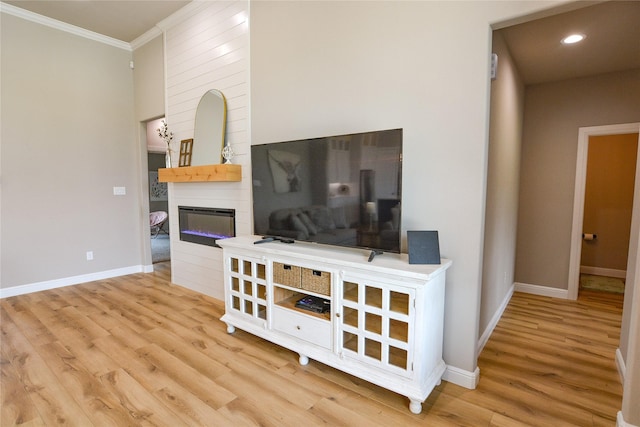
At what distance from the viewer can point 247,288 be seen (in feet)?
8.64

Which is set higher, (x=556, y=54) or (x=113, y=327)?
(x=556, y=54)

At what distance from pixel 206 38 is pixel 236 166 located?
1550 mm

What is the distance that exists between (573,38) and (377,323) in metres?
2.84

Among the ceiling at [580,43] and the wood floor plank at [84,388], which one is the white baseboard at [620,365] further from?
the wood floor plank at [84,388]

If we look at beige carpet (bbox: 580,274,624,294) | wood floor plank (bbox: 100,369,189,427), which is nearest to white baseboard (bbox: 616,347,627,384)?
beige carpet (bbox: 580,274,624,294)

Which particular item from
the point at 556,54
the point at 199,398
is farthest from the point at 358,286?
the point at 556,54

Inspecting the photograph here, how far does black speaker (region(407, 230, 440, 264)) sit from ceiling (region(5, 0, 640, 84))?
1.41 meters

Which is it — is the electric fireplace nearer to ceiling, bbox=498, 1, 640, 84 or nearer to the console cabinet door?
the console cabinet door

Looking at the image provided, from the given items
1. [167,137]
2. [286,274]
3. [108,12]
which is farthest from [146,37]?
[286,274]

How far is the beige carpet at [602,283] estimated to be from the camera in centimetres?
395

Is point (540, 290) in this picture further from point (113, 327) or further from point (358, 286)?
point (113, 327)

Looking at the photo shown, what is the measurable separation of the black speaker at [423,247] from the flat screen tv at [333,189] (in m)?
0.10

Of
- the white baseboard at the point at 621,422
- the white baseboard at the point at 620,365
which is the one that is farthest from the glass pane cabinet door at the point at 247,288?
the white baseboard at the point at 620,365

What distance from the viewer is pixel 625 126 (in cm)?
329
